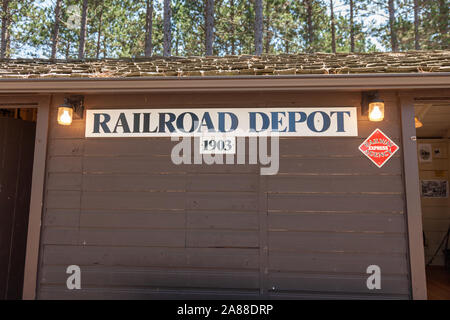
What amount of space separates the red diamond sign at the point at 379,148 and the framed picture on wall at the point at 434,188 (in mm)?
4322

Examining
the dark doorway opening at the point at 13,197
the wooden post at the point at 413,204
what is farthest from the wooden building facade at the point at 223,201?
the dark doorway opening at the point at 13,197

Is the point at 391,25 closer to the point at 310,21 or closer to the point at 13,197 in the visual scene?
the point at 310,21

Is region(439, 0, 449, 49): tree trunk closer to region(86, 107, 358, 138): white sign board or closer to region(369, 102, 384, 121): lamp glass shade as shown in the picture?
region(369, 102, 384, 121): lamp glass shade

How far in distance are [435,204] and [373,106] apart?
16.0 ft

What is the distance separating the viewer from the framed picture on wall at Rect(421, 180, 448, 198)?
6.86m

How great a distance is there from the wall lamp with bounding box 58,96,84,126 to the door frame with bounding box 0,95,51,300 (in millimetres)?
261

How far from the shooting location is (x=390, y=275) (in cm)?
331

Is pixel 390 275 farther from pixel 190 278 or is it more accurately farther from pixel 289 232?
pixel 190 278

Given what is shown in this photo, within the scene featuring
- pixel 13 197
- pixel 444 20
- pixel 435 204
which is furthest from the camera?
pixel 444 20

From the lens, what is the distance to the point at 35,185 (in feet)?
11.7

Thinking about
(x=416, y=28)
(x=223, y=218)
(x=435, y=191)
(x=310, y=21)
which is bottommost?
(x=223, y=218)

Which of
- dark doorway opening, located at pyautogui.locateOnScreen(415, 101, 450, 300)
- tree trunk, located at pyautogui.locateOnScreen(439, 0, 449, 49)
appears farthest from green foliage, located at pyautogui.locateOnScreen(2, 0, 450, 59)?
dark doorway opening, located at pyautogui.locateOnScreen(415, 101, 450, 300)

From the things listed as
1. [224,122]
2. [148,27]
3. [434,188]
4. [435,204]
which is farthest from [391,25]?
[224,122]

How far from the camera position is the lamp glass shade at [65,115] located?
11.5 feet
